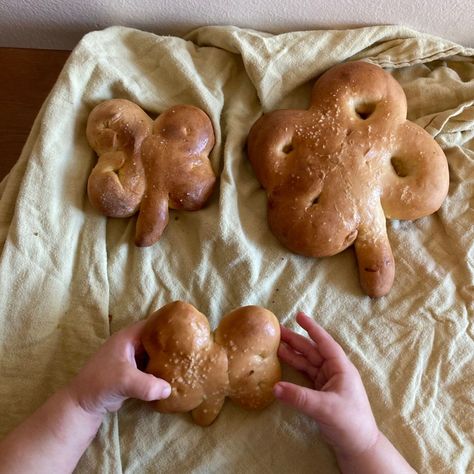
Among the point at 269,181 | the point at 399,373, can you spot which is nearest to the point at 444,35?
the point at 269,181

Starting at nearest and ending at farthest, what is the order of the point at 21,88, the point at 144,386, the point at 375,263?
the point at 144,386, the point at 375,263, the point at 21,88

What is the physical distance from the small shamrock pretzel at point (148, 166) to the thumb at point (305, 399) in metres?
0.26

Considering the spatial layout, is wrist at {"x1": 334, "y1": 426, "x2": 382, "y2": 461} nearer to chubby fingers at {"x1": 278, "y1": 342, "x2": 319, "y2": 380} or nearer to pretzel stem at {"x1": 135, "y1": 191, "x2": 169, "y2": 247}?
chubby fingers at {"x1": 278, "y1": 342, "x2": 319, "y2": 380}

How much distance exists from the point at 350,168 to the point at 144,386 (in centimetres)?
38

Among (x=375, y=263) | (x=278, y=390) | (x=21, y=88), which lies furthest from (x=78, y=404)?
(x=21, y=88)

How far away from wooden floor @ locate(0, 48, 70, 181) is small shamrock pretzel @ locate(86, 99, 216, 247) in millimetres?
196

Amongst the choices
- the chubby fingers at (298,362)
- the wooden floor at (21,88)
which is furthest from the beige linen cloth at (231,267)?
the wooden floor at (21,88)

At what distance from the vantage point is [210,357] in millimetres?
646

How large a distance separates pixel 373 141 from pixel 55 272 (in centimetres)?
45

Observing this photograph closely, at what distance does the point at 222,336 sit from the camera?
660 mm

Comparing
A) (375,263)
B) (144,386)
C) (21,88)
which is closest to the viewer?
(144,386)

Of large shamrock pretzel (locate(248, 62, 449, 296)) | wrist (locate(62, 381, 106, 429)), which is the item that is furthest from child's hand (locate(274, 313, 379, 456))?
wrist (locate(62, 381, 106, 429))

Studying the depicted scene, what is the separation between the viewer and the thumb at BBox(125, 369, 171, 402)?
1.98 feet

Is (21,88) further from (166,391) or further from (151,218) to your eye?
(166,391)
